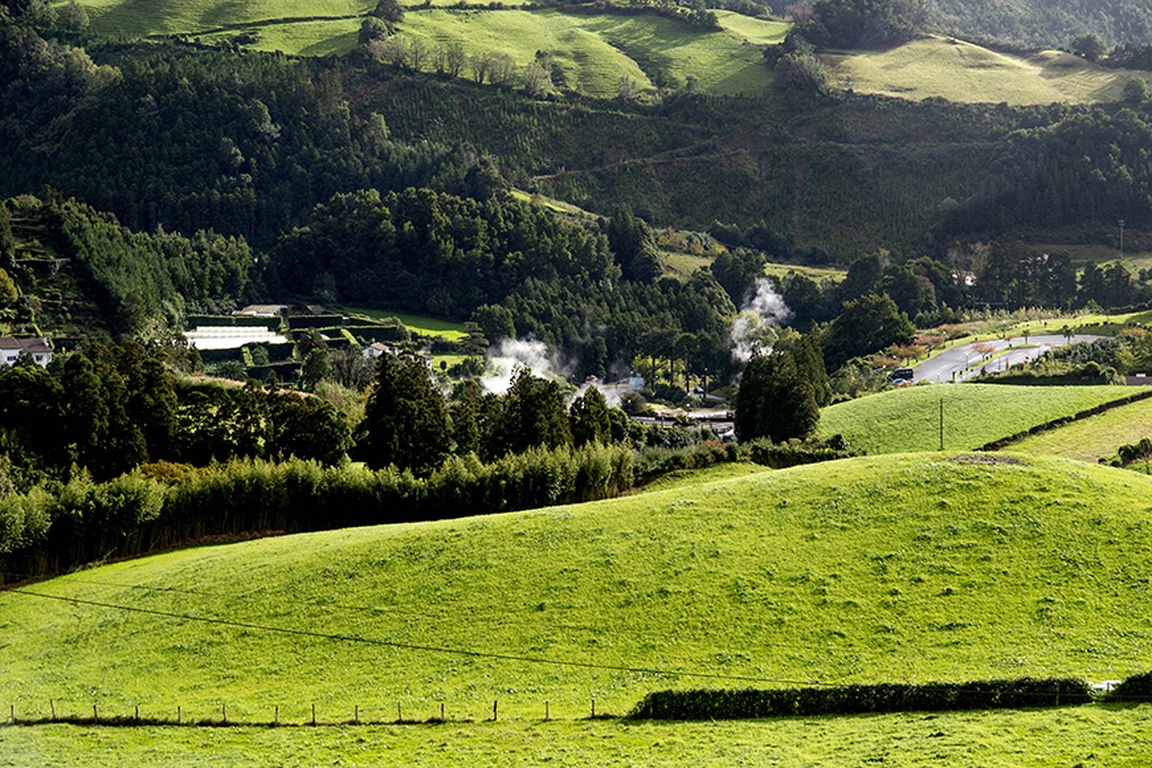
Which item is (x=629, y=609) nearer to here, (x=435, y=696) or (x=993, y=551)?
(x=435, y=696)

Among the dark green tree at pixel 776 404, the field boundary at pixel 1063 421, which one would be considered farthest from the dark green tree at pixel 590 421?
the field boundary at pixel 1063 421

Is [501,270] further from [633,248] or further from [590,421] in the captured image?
[590,421]

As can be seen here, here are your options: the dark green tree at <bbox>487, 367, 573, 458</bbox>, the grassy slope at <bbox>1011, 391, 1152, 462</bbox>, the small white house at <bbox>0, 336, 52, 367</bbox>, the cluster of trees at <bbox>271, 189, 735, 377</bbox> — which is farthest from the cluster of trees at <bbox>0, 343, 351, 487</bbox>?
the cluster of trees at <bbox>271, 189, 735, 377</bbox>

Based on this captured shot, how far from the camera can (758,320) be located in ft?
500

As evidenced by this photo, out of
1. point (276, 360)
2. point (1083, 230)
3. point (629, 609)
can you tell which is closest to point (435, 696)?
point (629, 609)

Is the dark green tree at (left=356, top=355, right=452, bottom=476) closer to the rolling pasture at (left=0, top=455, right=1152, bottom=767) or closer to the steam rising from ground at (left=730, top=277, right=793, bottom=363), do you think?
the rolling pasture at (left=0, top=455, right=1152, bottom=767)

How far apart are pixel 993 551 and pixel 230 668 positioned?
27.6 meters

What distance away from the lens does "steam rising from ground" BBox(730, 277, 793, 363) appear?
142 m

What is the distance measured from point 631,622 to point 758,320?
108753 millimetres

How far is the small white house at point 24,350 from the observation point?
10233 cm

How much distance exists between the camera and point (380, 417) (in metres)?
75.3

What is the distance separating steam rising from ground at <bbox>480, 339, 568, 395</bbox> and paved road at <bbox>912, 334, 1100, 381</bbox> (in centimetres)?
3746

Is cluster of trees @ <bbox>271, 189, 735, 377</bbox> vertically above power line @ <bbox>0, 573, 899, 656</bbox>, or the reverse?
cluster of trees @ <bbox>271, 189, 735, 377</bbox>

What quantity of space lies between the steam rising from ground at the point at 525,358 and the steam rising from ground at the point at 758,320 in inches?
755
